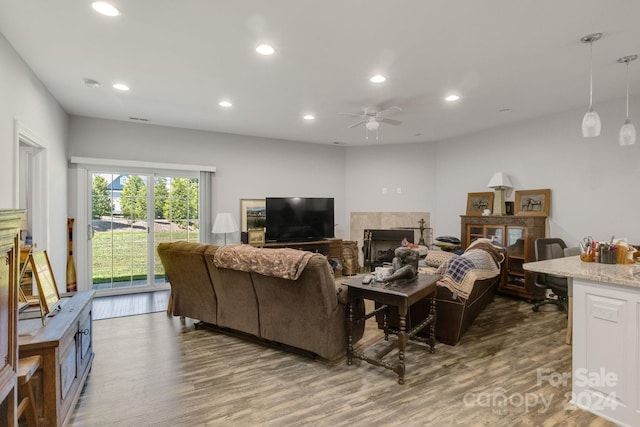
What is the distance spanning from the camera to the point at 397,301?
2498 millimetres

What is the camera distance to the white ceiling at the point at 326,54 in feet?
7.37

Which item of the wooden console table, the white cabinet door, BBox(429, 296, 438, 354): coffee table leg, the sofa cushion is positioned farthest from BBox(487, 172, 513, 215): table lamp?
the wooden console table

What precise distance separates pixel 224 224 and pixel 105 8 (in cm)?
359

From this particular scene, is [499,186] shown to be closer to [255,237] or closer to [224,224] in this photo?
[255,237]

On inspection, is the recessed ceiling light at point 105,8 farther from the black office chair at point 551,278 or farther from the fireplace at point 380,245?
the fireplace at point 380,245

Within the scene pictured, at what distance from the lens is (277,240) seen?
237 inches

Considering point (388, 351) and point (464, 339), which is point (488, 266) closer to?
point (464, 339)

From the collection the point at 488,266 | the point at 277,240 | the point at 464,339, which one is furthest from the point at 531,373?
the point at 277,240

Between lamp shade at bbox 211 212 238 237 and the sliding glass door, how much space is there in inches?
21.1

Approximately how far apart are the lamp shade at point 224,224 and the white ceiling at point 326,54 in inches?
66.8

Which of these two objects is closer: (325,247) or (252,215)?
(252,215)

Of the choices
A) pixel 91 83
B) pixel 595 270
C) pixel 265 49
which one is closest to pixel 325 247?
pixel 265 49

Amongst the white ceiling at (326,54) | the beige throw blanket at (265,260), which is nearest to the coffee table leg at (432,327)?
the beige throw blanket at (265,260)

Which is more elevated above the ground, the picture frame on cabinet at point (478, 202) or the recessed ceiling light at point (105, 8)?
the recessed ceiling light at point (105, 8)
